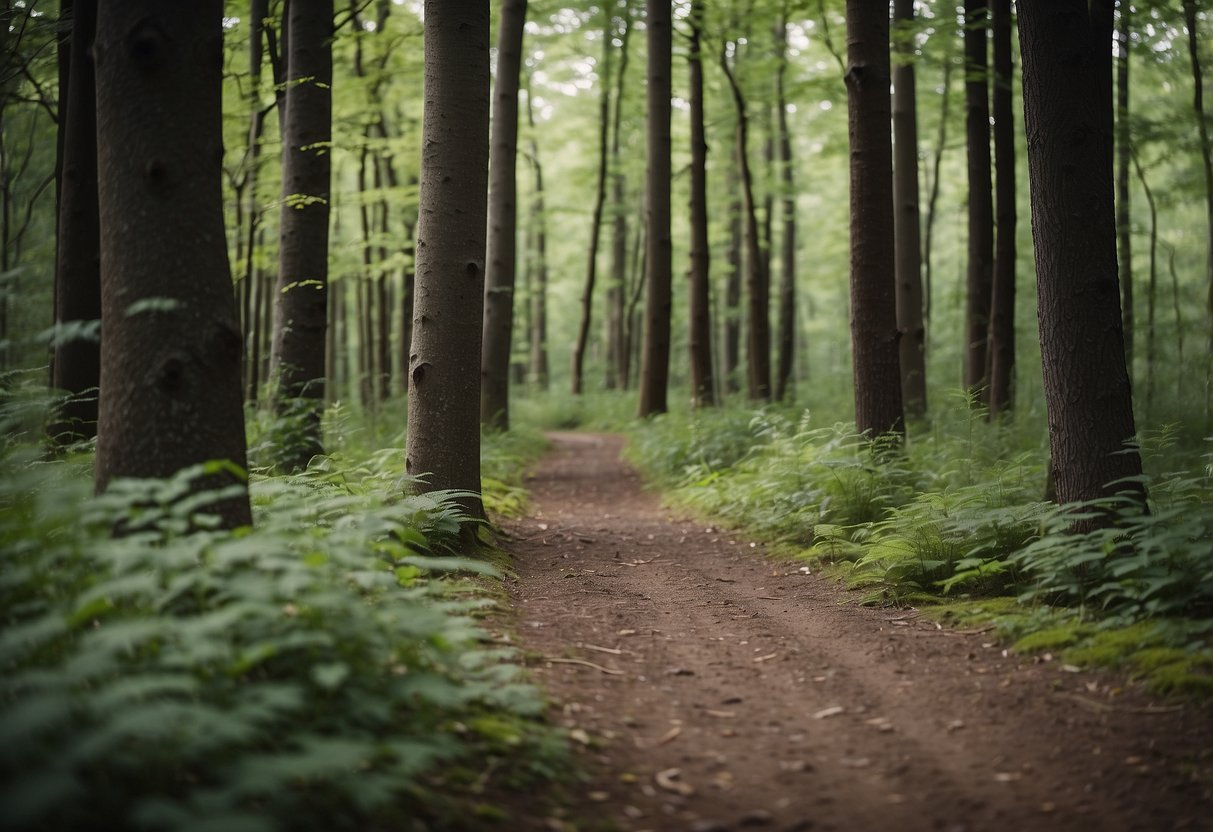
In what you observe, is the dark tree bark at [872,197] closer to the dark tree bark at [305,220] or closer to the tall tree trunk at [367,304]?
the dark tree bark at [305,220]

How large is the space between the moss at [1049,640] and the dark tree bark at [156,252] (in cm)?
429

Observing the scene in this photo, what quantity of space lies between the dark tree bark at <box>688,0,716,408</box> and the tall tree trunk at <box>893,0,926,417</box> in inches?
136

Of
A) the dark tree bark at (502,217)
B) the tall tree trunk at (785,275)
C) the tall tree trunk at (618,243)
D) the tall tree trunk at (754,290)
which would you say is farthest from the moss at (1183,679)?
the tall tree trunk at (618,243)

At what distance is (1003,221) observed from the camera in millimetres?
11273

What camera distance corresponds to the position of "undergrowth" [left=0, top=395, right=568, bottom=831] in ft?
7.50

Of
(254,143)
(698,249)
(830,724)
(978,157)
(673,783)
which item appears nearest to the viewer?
(673,783)

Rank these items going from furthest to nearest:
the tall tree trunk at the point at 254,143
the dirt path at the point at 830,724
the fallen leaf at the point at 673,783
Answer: the tall tree trunk at the point at 254,143 < the fallen leaf at the point at 673,783 < the dirt path at the point at 830,724

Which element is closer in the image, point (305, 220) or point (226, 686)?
point (226, 686)

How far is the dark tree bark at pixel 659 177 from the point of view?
14633 mm

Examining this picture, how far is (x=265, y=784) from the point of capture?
2291 mm

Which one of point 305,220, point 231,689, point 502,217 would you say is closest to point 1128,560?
point 231,689

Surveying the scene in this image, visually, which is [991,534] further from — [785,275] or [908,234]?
[785,275]

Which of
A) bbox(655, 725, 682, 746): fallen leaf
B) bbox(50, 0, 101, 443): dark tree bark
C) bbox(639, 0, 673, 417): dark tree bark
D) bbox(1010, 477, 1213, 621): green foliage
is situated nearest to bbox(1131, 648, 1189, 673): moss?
bbox(1010, 477, 1213, 621): green foliage

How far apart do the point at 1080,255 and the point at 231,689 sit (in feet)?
18.1
